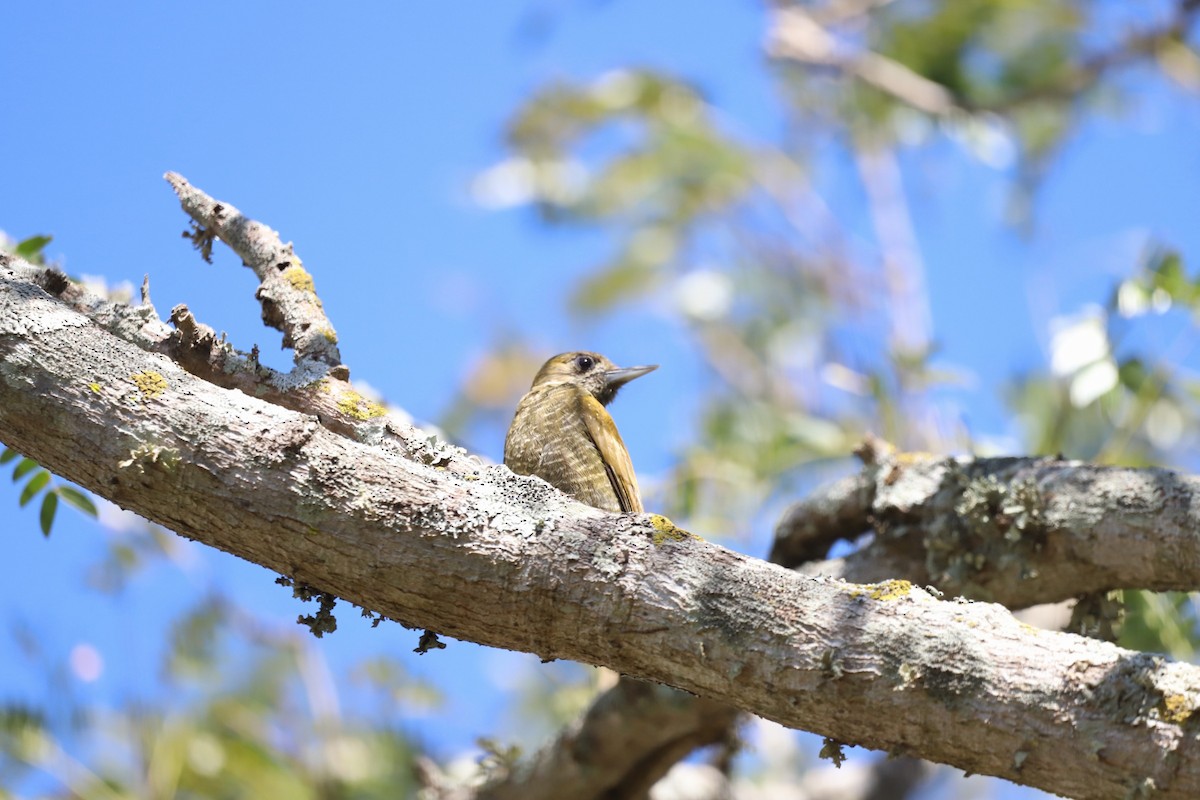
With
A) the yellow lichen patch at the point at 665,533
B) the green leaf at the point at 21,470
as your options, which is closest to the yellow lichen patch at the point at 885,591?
the yellow lichen patch at the point at 665,533

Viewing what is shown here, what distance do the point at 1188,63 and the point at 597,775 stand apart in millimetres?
6808

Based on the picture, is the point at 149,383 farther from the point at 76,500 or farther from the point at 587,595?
the point at 76,500

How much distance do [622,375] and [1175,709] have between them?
12.5 ft

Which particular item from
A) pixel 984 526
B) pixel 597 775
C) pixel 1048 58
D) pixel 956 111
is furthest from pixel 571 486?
pixel 1048 58

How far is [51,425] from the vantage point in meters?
2.41

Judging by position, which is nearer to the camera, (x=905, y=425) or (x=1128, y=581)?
(x=1128, y=581)

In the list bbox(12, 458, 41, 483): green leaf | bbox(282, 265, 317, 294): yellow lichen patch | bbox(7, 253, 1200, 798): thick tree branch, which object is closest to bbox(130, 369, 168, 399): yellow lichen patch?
bbox(7, 253, 1200, 798): thick tree branch

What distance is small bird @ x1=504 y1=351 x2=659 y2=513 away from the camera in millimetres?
4703

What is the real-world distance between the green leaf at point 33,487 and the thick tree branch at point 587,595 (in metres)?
1.06

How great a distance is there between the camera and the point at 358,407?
2.98 m

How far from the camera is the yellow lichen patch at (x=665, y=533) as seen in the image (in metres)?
2.55

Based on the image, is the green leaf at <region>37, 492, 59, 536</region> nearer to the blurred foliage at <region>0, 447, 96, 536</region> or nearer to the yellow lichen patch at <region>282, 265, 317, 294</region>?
the blurred foliage at <region>0, 447, 96, 536</region>

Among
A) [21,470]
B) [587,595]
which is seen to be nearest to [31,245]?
[21,470]

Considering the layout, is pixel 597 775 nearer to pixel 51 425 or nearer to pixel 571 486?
pixel 571 486
